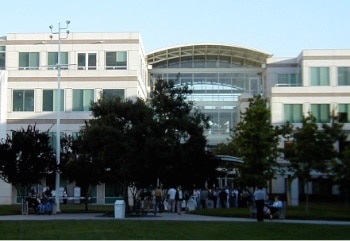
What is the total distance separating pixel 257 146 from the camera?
49.6 metres

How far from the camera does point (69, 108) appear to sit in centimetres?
6228

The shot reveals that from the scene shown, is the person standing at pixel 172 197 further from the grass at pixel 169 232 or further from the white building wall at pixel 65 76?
the white building wall at pixel 65 76

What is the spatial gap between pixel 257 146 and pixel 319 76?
19551mm

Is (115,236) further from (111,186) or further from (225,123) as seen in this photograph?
(225,123)

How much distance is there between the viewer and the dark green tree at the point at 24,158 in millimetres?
42688

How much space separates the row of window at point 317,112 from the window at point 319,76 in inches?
92.9

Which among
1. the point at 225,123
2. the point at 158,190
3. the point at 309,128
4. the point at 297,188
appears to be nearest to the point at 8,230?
the point at 158,190

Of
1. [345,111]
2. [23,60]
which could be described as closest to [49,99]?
[23,60]

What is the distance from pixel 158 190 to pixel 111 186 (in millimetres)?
19886

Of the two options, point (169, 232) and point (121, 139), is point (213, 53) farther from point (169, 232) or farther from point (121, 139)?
point (169, 232)

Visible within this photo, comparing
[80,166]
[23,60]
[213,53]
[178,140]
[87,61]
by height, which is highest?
[213,53]

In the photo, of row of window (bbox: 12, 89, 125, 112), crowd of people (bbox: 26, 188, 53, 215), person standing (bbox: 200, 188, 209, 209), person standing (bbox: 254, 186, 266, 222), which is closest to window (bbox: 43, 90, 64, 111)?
row of window (bbox: 12, 89, 125, 112)

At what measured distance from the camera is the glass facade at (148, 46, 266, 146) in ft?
258

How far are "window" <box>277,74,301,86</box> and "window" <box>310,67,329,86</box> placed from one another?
9.44 ft
